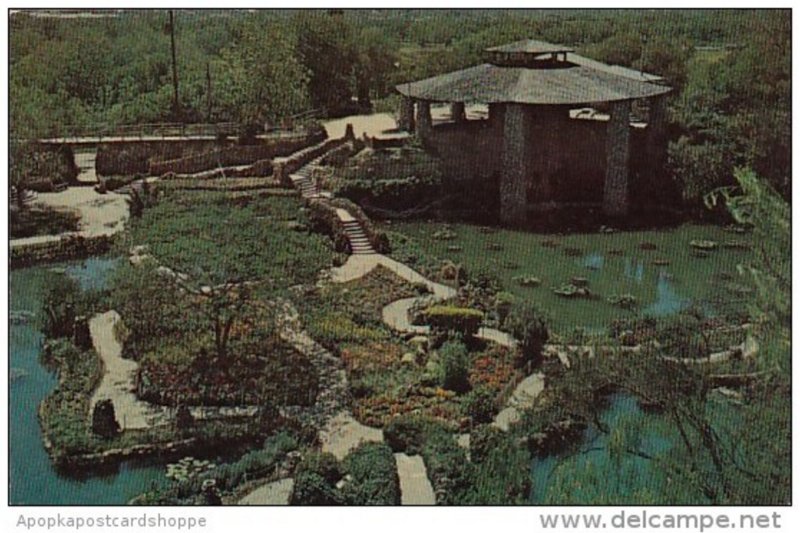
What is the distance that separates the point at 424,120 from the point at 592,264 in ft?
3.64

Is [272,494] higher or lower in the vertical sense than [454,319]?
lower

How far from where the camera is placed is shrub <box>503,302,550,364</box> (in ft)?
24.2

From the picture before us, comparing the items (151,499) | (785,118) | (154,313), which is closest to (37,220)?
(154,313)

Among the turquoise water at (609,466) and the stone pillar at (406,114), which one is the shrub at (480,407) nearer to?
the turquoise water at (609,466)

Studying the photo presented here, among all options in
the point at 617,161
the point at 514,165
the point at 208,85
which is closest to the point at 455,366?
the point at 514,165

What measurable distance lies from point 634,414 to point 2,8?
347cm

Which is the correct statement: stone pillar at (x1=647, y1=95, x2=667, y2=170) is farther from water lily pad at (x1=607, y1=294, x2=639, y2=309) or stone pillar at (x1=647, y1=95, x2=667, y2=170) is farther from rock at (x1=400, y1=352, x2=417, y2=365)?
rock at (x1=400, y1=352, x2=417, y2=365)

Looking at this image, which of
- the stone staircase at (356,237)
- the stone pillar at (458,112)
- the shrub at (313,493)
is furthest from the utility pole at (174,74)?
the shrub at (313,493)

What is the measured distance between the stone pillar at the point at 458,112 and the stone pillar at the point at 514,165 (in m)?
0.20

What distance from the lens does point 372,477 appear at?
6879mm

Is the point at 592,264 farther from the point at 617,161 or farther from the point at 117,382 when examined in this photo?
the point at 117,382

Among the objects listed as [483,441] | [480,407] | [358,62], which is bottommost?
[483,441]

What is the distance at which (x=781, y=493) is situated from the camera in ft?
21.6

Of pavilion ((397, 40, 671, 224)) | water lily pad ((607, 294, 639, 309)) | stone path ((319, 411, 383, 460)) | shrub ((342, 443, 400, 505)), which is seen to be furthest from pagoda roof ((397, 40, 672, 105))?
shrub ((342, 443, 400, 505))
